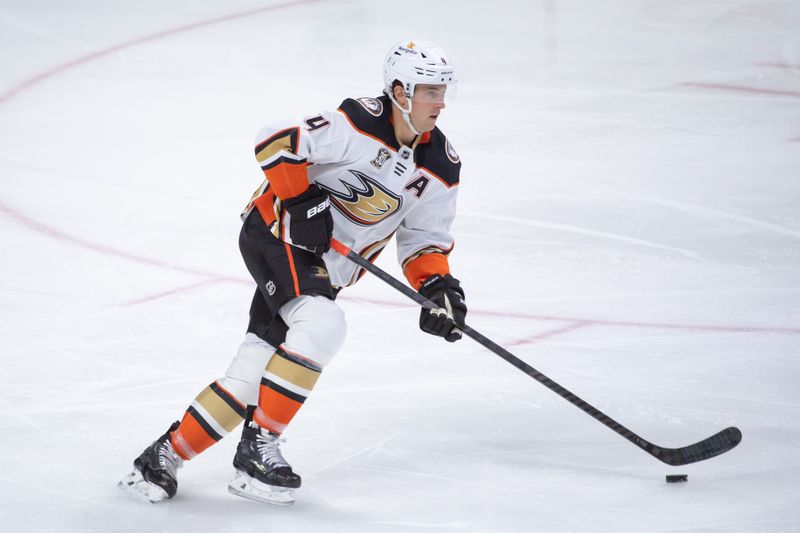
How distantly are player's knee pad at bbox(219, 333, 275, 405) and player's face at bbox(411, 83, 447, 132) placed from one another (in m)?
0.70

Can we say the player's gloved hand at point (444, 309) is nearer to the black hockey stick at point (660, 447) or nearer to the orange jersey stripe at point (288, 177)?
the black hockey stick at point (660, 447)

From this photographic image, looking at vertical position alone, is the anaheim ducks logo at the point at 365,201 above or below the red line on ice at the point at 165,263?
below

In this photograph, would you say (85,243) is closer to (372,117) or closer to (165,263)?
(165,263)

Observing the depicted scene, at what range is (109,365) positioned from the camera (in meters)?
3.69

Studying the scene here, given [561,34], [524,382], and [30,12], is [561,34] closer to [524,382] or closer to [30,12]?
[30,12]

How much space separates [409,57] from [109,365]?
1.50 metres

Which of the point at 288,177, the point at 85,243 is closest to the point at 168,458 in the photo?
the point at 288,177

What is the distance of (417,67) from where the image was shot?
287cm

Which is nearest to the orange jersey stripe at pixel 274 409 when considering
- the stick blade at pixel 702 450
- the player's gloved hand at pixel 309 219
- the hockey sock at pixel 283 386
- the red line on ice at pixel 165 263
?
the hockey sock at pixel 283 386

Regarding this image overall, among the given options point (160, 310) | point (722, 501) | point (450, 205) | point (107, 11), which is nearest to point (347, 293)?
point (160, 310)

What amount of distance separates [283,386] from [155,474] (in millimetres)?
396

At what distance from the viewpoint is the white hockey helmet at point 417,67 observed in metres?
2.87

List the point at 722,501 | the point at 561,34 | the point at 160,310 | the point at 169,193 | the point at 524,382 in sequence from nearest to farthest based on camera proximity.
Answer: the point at 722,501
the point at 524,382
the point at 160,310
the point at 169,193
the point at 561,34

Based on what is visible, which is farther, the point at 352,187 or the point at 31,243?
the point at 31,243
